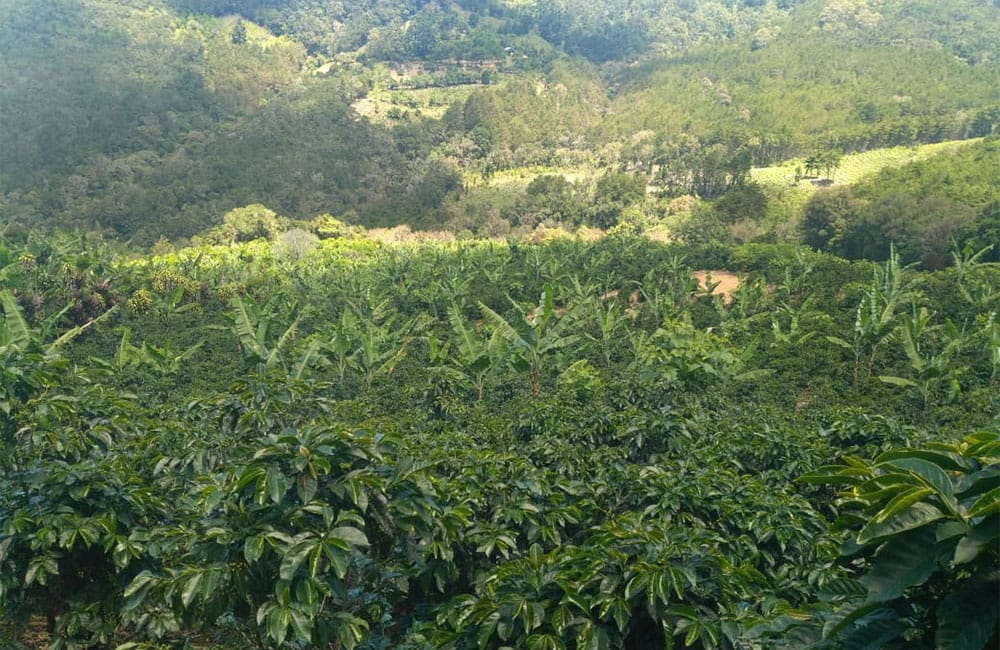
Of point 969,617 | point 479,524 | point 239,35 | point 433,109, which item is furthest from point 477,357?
point 239,35

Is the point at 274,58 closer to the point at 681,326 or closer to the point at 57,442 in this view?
the point at 681,326

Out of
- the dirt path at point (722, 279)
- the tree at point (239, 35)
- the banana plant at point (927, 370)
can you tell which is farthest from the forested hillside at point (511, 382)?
the tree at point (239, 35)

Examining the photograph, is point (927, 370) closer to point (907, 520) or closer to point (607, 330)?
point (607, 330)

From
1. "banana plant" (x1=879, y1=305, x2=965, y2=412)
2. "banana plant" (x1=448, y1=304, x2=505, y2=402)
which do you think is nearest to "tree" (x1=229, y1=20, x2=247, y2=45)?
"banana plant" (x1=448, y1=304, x2=505, y2=402)

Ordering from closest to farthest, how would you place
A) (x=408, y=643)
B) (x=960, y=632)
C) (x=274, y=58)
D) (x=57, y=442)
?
(x=960, y=632)
(x=408, y=643)
(x=57, y=442)
(x=274, y=58)

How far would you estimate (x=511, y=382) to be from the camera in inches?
655

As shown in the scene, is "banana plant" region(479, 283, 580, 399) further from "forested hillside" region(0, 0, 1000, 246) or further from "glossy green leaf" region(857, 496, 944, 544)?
"forested hillside" region(0, 0, 1000, 246)

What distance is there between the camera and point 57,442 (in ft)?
18.5

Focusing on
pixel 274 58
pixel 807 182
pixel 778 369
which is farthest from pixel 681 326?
pixel 274 58

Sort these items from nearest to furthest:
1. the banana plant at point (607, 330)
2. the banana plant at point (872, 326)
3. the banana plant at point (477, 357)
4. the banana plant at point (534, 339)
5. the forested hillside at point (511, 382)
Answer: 1. the forested hillside at point (511, 382)
2. the banana plant at point (534, 339)
3. the banana plant at point (477, 357)
4. the banana plant at point (872, 326)
5. the banana plant at point (607, 330)

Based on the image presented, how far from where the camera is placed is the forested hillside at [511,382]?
3.41 m

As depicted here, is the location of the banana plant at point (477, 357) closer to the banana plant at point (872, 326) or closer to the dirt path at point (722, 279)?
the banana plant at point (872, 326)

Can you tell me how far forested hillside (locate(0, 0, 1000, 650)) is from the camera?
3.41 m

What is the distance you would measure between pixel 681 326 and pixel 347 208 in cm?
5146
